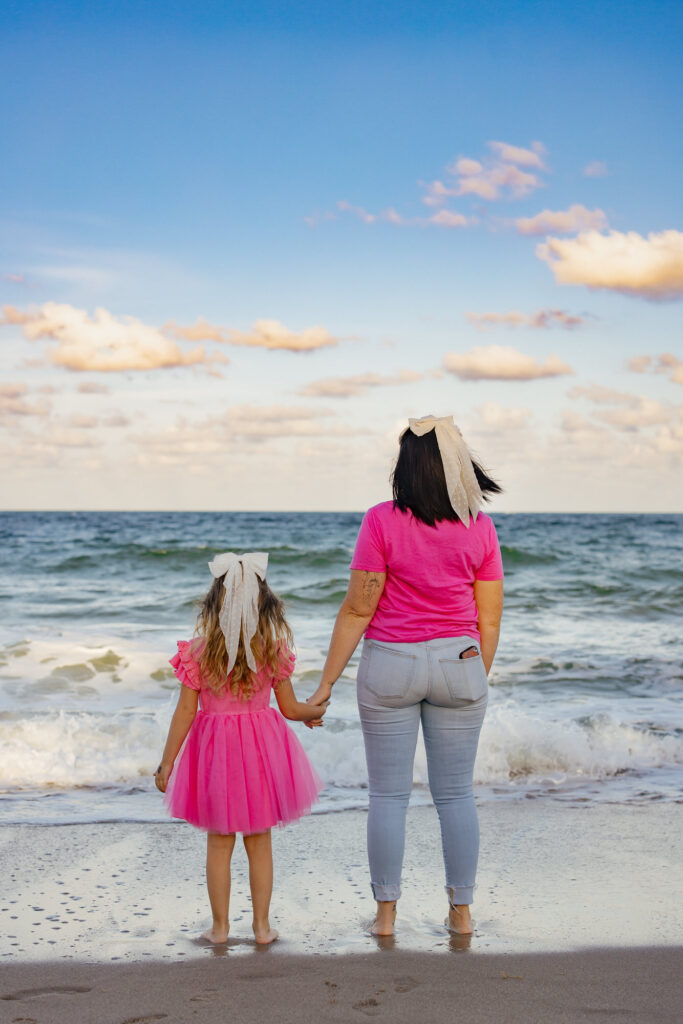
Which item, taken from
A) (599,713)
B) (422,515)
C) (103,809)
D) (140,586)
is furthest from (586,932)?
(140,586)

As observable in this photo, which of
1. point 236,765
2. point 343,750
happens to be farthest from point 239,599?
point 343,750

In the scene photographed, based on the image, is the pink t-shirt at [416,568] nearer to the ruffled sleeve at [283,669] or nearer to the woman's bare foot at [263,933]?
the ruffled sleeve at [283,669]

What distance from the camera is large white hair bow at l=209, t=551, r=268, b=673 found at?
10.4 ft

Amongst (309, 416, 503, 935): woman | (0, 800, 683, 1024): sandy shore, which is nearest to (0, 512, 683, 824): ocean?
(0, 800, 683, 1024): sandy shore

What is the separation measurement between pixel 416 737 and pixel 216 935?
963 millimetres

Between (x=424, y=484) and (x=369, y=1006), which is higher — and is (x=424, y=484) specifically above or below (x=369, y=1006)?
above

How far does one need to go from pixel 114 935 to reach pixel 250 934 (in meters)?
0.47

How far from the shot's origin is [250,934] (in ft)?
10.8

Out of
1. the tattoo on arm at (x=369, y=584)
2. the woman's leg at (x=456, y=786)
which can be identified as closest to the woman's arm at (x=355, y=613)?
the tattoo on arm at (x=369, y=584)

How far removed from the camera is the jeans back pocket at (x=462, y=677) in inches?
121

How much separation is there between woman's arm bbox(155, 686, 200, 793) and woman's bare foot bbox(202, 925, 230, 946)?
0.52 meters

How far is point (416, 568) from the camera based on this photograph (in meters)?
3.12

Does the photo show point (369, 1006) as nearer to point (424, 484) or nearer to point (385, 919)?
point (385, 919)

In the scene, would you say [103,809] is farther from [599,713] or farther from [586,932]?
[599,713]
